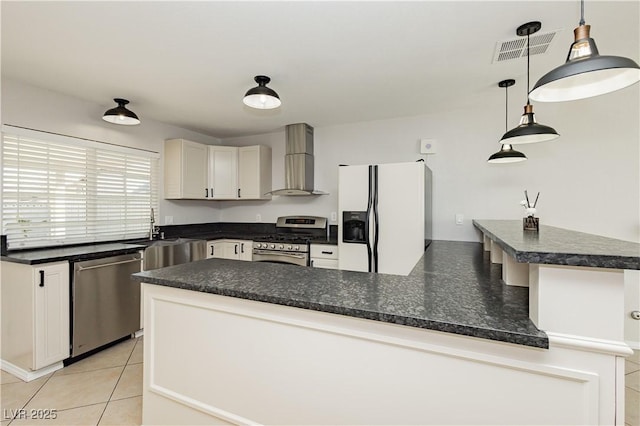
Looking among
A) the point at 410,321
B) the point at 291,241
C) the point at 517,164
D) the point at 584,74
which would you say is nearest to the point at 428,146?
the point at 517,164

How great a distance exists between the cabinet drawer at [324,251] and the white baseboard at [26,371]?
250cm

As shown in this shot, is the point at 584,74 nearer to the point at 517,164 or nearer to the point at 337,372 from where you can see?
the point at 337,372

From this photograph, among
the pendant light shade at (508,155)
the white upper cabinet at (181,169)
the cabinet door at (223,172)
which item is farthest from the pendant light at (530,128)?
the white upper cabinet at (181,169)

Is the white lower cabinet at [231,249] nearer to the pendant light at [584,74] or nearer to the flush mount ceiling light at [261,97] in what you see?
the flush mount ceiling light at [261,97]

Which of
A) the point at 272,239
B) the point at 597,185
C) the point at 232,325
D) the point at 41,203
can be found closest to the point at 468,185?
the point at 597,185

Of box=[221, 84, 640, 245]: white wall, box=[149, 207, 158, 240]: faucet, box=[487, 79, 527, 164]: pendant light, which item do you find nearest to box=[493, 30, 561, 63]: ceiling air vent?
box=[487, 79, 527, 164]: pendant light

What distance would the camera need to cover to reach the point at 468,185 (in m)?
3.31

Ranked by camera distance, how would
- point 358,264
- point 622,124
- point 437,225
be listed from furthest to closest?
point 437,225 → point 358,264 → point 622,124

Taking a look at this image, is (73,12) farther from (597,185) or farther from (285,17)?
(597,185)

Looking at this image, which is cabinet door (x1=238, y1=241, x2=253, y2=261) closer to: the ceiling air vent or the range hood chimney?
the range hood chimney

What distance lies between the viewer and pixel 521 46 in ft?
6.59

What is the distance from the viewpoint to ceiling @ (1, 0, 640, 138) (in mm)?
1666

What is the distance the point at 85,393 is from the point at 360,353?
227 cm

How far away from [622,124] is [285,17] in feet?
10.6
